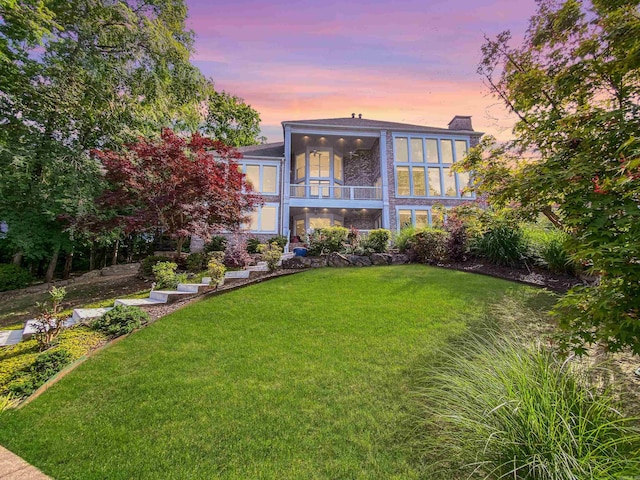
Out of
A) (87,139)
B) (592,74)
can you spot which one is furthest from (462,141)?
(87,139)

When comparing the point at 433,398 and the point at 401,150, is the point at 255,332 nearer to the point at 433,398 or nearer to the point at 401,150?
the point at 433,398

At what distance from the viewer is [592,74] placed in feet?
9.84

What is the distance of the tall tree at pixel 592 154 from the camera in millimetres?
1878

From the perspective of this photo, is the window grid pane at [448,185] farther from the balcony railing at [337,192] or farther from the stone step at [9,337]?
the stone step at [9,337]

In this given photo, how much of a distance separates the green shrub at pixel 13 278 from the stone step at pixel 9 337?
22.0ft

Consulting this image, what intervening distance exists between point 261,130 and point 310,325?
1007 inches

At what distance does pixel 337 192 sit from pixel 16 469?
15685 millimetres

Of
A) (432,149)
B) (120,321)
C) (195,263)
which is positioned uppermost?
(432,149)

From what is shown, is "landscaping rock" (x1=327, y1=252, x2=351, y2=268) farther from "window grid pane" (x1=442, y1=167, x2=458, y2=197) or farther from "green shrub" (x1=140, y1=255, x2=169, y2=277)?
"window grid pane" (x1=442, y1=167, x2=458, y2=197)

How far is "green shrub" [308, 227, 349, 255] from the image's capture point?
9.68 metres

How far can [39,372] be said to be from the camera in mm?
3643

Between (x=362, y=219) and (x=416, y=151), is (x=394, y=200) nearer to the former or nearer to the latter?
(x=362, y=219)

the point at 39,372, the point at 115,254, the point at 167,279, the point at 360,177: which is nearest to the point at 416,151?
the point at 360,177

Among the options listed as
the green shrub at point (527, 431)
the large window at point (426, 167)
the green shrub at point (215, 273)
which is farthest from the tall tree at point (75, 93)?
the large window at point (426, 167)
